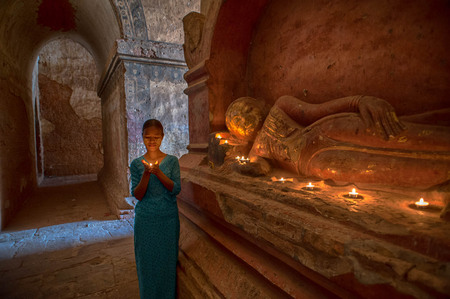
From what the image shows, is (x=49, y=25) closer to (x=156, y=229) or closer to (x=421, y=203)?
(x=156, y=229)

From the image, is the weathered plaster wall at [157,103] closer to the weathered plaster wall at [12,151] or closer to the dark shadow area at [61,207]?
the dark shadow area at [61,207]

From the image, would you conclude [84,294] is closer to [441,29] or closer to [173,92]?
[441,29]

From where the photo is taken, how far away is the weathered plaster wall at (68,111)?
31.9 ft

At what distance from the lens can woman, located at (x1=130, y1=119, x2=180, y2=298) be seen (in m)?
1.71

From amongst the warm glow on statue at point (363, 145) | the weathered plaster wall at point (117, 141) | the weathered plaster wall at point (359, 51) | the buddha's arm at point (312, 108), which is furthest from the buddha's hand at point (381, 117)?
the weathered plaster wall at point (117, 141)

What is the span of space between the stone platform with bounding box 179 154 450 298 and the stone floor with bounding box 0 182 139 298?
973 mm

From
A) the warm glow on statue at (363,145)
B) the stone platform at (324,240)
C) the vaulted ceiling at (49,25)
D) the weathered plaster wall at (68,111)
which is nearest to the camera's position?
the stone platform at (324,240)

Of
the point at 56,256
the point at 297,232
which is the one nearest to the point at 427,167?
the point at 297,232

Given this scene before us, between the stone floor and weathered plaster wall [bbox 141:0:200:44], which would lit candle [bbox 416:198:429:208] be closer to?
the stone floor

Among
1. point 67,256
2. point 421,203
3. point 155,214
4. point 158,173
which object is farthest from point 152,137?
point 67,256

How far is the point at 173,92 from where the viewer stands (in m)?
5.04

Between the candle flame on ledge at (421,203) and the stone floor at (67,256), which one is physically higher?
the candle flame on ledge at (421,203)

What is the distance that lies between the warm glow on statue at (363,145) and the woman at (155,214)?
0.72 metres

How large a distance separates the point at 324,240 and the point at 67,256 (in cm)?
298
